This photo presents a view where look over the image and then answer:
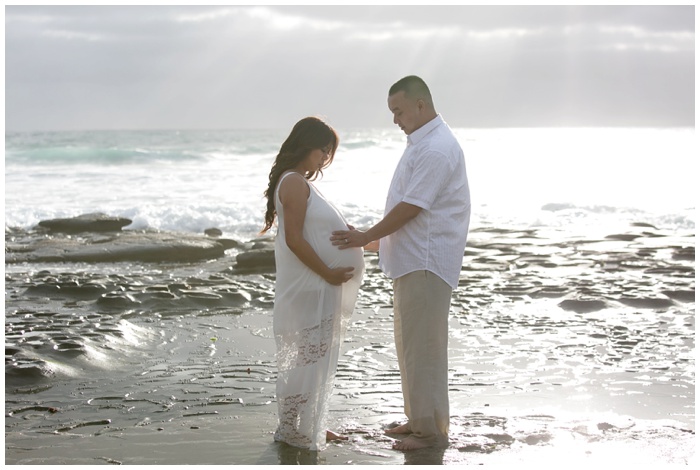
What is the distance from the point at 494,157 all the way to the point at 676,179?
64.7 feet

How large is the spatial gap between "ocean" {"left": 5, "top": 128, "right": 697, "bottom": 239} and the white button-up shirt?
14234mm

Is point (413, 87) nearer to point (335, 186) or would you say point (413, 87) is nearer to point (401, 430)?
point (401, 430)

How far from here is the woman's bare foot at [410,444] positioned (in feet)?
16.8

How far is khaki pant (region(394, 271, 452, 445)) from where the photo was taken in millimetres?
5199

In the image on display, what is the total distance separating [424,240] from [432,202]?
229 mm

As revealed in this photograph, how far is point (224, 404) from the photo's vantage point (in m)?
6.12

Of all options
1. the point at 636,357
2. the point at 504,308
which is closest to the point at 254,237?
the point at 504,308

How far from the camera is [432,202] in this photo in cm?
512

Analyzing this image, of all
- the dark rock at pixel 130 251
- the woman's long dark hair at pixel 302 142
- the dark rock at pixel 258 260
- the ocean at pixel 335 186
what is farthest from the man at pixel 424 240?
the ocean at pixel 335 186

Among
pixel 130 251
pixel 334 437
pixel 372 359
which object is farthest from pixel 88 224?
pixel 334 437

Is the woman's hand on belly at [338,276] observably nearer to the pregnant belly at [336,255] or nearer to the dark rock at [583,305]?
the pregnant belly at [336,255]

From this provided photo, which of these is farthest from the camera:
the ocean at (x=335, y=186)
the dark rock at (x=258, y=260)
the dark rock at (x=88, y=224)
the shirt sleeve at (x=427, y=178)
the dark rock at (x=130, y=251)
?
the ocean at (x=335, y=186)

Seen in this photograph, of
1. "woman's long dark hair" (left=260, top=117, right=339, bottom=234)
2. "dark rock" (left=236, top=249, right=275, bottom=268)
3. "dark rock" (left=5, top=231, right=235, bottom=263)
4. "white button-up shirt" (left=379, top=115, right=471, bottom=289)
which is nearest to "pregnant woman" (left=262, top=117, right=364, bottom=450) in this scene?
"woman's long dark hair" (left=260, top=117, right=339, bottom=234)

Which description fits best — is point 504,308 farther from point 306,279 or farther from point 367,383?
point 306,279
